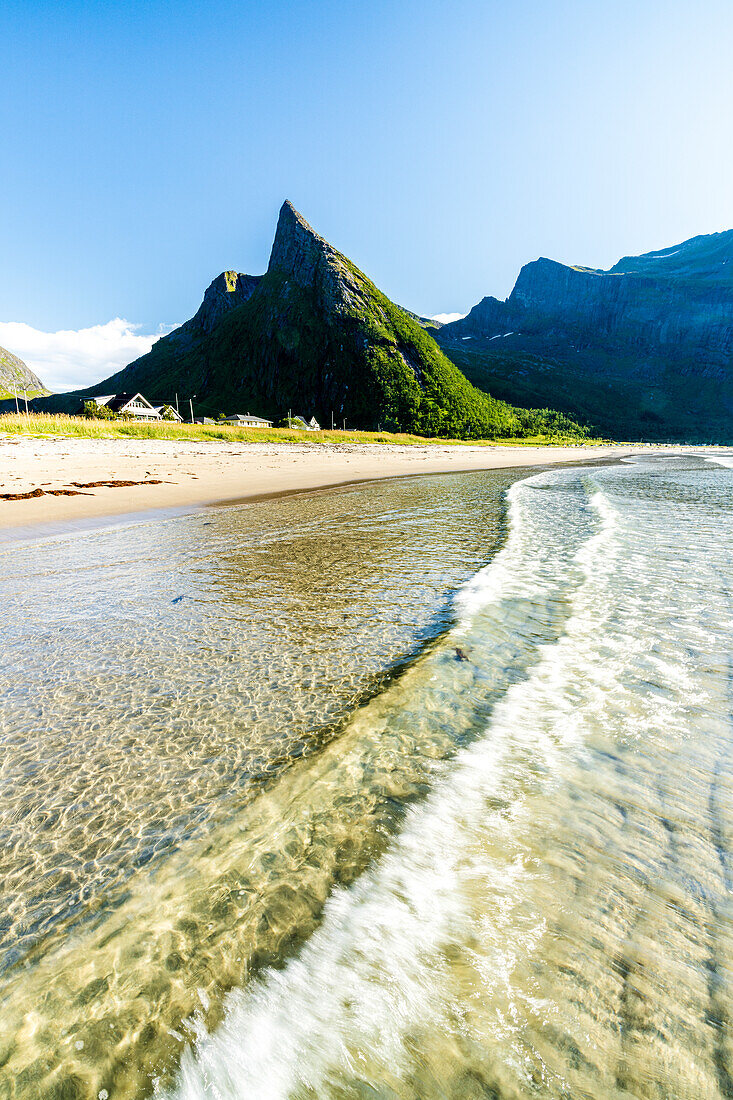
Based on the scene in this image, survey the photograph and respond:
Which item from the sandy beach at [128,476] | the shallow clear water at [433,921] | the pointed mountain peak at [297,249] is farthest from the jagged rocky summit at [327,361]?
the shallow clear water at [433,921]

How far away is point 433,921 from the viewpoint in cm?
226

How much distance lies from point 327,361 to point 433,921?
164558mm

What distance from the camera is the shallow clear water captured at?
1722 millimetres

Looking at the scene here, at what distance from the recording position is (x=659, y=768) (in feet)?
11.1

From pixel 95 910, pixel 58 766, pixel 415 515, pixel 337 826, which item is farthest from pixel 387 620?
pixel 415 515

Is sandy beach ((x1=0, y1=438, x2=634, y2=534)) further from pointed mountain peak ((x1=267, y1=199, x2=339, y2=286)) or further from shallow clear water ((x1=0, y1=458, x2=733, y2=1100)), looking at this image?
pointed mountain peak ((x1=267, y1=199, x2=339, y2=286))

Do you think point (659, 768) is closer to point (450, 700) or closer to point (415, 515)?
point (450, 700)

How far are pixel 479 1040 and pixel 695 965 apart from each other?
1.07 meters

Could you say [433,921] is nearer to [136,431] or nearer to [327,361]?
[136,431]

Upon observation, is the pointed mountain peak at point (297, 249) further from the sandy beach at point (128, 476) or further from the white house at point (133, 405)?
the sandy beach at point (128, 476)

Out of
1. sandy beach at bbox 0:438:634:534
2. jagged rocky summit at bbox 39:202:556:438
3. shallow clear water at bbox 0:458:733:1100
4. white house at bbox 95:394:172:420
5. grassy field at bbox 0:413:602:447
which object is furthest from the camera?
jagged rocky summit at bbox 39:202:556:438

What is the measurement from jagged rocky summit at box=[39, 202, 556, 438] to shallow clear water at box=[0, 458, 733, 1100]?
410 feet

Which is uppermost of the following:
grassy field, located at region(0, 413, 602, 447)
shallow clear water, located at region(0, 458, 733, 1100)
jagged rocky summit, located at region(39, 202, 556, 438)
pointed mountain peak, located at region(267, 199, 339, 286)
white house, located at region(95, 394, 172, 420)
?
pointed mountain peak, located at region(267, 199, 339, 286)

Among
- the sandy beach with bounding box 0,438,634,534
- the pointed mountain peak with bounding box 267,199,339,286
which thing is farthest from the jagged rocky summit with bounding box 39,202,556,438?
the sandy beach with bounding box 0,438,634,534
